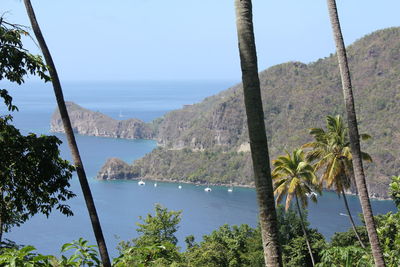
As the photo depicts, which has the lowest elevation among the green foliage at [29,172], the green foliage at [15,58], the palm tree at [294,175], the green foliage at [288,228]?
the green foliage at [288,228]

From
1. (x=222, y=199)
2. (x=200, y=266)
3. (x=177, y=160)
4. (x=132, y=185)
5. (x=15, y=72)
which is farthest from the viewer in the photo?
(x=177, y=160)

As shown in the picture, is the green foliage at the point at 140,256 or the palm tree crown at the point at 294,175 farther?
the palm tree crown at the point at 294,175

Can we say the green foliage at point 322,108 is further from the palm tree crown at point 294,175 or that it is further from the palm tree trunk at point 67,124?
the palm tree trunk at point 67,124

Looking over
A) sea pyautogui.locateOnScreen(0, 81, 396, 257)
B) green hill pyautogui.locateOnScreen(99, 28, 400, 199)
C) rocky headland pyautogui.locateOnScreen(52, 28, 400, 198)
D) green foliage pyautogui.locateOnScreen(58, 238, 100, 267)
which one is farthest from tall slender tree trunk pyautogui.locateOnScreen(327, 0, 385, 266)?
green hill pyautogui.locateOnScreen(99, 28, 400, 199)

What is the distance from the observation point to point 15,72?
8195 millimetres

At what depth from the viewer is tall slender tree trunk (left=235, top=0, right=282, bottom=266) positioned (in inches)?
211

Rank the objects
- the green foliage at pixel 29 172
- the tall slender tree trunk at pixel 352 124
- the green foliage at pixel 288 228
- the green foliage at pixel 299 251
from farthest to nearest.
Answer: the green foliage at pixel 288 228, the green foliage at pixel 299 251, the tall slender tree trunk at pixel 352 124, the green foliage at pixel 29 172

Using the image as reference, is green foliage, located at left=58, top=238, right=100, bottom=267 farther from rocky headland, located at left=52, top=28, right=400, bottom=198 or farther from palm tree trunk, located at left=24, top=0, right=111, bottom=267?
rocky headland, located at left=52, top=28, right=400, bottom=198

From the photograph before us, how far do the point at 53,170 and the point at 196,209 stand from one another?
4495 inches

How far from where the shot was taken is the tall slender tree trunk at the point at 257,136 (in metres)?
5.36

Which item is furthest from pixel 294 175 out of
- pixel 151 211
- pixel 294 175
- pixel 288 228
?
pixel 151 211

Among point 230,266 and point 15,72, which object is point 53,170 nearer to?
point 15,72

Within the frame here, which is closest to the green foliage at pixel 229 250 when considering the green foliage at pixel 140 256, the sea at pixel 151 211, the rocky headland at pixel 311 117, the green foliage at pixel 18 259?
the green foliage at pixel 140 256

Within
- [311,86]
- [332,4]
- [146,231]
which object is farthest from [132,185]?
[332,4]
